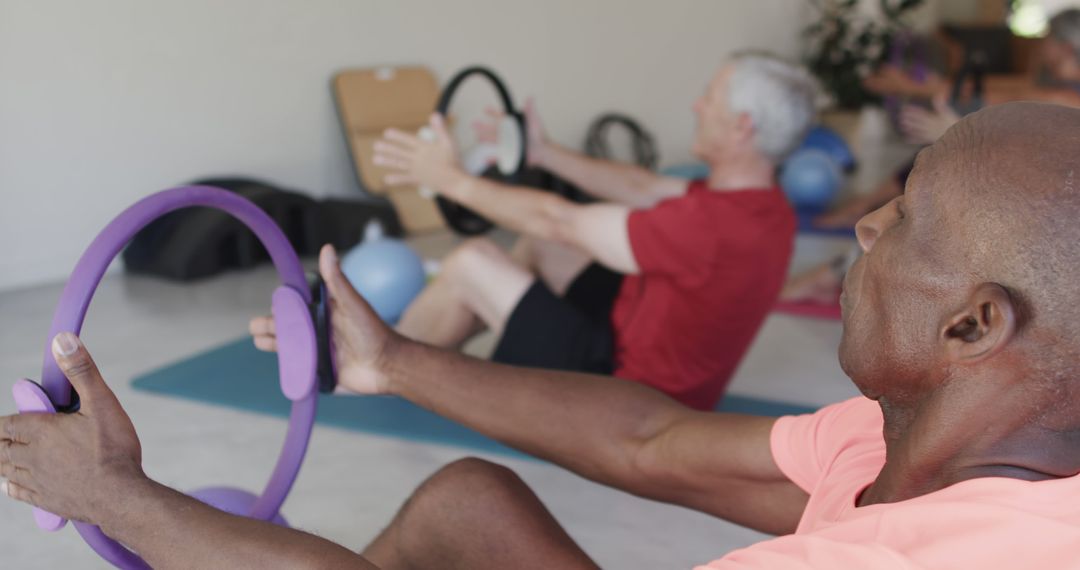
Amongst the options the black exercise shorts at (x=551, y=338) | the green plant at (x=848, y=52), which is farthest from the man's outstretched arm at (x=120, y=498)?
the green plant at (x=848, y=52)

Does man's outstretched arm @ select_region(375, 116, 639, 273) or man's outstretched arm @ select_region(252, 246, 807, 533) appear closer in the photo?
man's outstretched arm @ select_region(252, 246, 807, 533)

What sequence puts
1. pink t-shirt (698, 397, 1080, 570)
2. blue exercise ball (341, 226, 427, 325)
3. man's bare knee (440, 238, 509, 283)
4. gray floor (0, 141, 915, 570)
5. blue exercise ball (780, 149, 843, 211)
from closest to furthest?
pink t-shirt (698, 397, 1080, 570) < gray floor (0, 141, 915, 570) < man's bare knee (440, 238, 509, 283) < blue exercise ball (341, 226, 427, 325) < blue exercise ball (780, 149, 843, 211)

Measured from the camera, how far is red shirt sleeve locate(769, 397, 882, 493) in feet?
4.29

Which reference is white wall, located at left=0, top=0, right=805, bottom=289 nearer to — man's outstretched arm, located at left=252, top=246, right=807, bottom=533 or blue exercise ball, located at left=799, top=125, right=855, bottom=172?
blue exercise ball, located at left=799, top=125, right=855, bottom=172

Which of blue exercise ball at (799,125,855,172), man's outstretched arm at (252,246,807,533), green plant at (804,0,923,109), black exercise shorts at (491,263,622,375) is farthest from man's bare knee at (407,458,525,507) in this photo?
green plant at (804,0,923,109)

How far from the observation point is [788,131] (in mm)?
2785

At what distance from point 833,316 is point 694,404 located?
5.53ft

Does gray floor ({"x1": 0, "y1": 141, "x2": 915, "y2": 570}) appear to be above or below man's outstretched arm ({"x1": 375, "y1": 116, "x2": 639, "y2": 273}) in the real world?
below


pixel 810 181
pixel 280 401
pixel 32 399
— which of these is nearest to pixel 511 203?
pixel 280 401

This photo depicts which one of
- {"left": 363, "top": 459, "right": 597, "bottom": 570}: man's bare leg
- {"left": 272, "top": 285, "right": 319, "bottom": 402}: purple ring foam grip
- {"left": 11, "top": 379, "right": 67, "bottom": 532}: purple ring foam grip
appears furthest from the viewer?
{"left": 272, "top": 285, "right": 319, "bottom": 402}: purple ring foam grip

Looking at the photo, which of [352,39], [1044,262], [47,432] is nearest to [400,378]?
[47,432]

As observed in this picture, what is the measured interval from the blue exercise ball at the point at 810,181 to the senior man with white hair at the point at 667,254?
12.9ft

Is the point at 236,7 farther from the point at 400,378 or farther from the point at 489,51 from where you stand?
the point at 400,378

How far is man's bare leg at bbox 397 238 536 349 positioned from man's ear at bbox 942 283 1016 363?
5.93 feet
